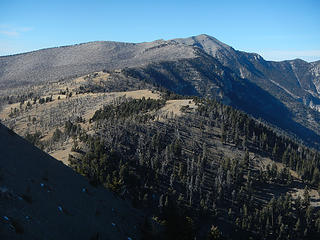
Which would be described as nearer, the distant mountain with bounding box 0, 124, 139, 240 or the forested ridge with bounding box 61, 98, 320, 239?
the distant mountain with bounding box 0, 124, 139, 240

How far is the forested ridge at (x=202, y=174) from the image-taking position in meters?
114

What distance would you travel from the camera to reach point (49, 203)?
35.2 metres

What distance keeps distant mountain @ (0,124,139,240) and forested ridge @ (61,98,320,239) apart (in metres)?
26.2

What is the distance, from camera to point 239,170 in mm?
150625

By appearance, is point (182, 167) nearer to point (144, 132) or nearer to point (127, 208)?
point (144, 132)

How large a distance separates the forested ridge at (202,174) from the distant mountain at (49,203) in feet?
85.8

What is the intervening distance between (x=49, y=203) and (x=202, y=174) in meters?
118

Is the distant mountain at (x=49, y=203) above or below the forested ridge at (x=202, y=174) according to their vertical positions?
above

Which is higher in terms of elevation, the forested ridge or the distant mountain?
the distant mountain

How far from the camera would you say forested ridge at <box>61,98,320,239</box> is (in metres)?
114

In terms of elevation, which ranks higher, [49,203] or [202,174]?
[49,203]

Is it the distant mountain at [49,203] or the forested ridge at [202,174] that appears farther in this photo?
the forested ridge at [202,174]

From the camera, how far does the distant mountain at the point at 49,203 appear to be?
28172 millimetres

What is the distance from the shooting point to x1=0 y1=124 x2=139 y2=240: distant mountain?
28172 millimetres
